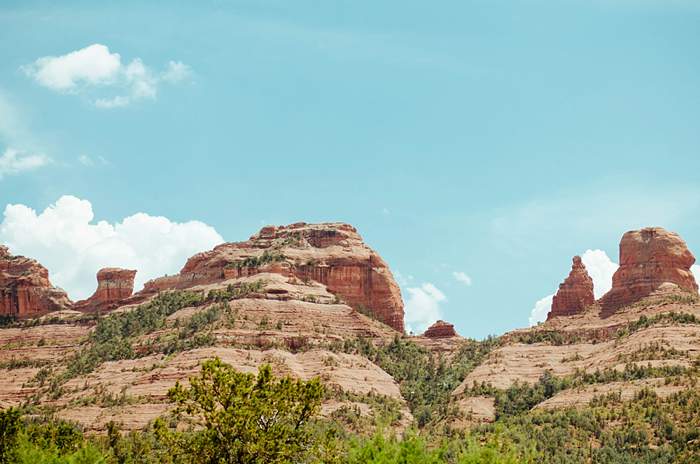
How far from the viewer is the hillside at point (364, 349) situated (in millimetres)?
96250

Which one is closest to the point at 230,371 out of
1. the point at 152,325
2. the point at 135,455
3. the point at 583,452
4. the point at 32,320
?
Answer: the point at 135,455

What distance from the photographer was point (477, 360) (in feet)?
416

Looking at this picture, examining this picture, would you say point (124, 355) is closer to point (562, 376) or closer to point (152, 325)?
point (152, 325)

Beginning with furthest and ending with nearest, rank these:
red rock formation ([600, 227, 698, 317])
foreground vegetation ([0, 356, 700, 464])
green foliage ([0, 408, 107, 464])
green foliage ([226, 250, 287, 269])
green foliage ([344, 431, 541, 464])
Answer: green foliage ([226, 250, 287, 269]) < red rock formation ([600, 227, 698, 317]) < green foliage ([0, 408, 107, 464]) < green foliage ([344, 431, 541, 464]) < foreground vegetation ([0, 356, 700, 464])

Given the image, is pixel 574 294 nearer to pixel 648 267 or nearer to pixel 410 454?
pixel 648 267

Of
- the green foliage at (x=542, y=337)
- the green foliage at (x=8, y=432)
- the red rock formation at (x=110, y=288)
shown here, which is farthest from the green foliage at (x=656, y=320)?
the red rock formation at (x=110, y=288)

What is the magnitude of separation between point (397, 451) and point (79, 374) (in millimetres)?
72869

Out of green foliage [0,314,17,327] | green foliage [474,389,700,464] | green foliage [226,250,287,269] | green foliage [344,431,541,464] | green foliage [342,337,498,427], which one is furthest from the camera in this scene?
green foliage [0,314,17,327]

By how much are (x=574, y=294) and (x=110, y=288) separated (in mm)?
64650

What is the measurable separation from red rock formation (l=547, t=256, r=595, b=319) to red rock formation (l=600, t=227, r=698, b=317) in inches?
178

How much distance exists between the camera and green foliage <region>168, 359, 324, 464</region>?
48.8 metres

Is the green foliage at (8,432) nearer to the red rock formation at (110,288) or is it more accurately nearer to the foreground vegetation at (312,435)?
the foreground vegetation at (312,435)

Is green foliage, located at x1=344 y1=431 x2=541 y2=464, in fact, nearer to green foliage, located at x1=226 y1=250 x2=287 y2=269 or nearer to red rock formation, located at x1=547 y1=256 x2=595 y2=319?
green foliage, located at x1=226 y1=250 x2=287 y2=269

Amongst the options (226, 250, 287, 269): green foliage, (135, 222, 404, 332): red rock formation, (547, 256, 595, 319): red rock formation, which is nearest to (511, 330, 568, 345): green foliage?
(547, 256, 595, 319): red rock formation
